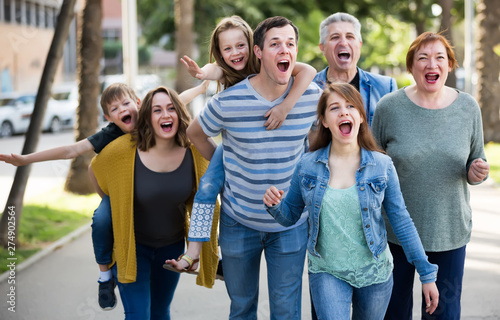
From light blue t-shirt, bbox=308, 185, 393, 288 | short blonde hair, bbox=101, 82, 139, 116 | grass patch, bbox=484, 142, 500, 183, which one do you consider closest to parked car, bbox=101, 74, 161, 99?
grass patch, bbox=484, 142, 500, 183

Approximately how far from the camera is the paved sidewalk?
5.59 meters

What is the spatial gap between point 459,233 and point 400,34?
3583cm

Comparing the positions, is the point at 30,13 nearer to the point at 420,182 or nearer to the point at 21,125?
the point at 21,125

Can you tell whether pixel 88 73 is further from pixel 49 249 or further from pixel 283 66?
pixel 283 66

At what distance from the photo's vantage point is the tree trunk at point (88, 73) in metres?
11.4

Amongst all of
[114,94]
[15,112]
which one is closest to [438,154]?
[114,94]

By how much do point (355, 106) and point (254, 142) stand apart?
1.86 ft

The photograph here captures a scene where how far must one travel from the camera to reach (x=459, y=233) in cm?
372

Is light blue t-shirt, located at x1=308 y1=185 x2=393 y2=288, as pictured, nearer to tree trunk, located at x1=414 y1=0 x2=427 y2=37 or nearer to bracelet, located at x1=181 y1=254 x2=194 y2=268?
bracelet, located at x1=181 y1=254 x2=194 y2=268

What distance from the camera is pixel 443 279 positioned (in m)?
3.79

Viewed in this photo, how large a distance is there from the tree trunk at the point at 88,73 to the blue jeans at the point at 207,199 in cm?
795

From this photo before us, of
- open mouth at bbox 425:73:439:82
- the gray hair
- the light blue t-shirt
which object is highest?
the gray hair

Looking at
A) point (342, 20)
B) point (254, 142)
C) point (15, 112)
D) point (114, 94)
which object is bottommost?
point (15, 112)

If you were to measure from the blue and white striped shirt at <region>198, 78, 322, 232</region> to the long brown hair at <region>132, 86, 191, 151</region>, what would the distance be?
43 cm
